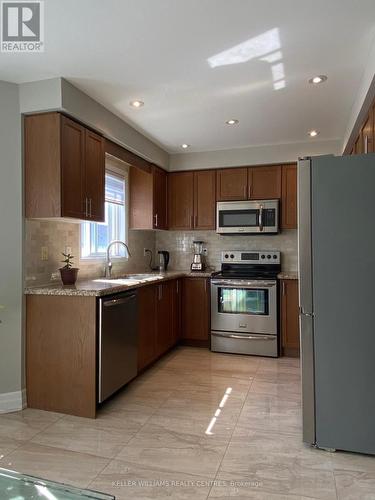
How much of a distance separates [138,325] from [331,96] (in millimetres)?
2625

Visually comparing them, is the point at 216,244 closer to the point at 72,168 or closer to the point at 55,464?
the point at 72,168

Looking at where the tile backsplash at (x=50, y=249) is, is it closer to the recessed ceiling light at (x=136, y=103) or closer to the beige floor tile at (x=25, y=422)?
the beige floor tile at (x=25, y=422)

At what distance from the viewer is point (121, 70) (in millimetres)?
2484

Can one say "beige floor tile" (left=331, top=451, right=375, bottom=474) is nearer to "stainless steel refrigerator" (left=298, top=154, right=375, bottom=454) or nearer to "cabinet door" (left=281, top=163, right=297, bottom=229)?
"stainless steel refrigerator" (left=298, top=154, right=375, bottom=454)

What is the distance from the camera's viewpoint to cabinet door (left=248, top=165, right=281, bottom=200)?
4.41 meters

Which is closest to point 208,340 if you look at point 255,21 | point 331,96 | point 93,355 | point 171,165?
point 93,355

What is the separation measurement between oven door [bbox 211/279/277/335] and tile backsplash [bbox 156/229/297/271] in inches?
28.1

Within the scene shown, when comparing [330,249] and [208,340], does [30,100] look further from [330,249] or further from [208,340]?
[208,340]

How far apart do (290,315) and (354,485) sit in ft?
7.50

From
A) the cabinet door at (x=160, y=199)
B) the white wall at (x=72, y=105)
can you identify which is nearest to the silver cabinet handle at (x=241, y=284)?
the cabinet door at (x=160, y=199)

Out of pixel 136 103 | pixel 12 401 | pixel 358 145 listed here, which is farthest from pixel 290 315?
pixel 12 401

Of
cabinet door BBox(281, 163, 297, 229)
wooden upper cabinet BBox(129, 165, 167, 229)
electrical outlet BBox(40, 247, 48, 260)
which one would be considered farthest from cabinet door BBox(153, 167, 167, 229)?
electrical outlet BBox(40, 247, 48, 260)

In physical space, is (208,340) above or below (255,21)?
below

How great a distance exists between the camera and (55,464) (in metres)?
1.97
